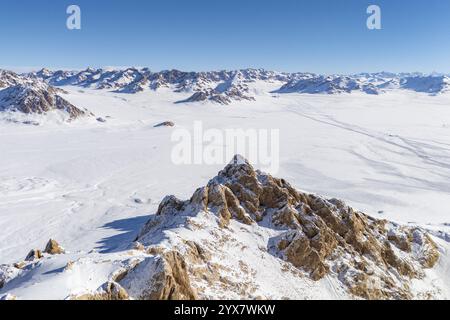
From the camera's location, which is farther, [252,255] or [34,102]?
[34,102]

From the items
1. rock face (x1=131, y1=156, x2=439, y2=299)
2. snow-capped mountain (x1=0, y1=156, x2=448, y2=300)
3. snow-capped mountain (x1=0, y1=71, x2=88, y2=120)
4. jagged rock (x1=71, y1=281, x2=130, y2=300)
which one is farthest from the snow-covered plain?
snow-capped mountain (x1=0, y1=71, x2=88, y2=120)

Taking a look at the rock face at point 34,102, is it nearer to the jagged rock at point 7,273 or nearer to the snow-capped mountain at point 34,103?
the snow-capped mountain at point 34,103

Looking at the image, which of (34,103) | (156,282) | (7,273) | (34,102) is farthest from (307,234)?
(34,102)

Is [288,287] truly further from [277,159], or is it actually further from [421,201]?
[277,159]

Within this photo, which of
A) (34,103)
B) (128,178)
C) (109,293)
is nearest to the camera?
(109,293)

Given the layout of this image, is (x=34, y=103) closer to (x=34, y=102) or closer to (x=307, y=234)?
(x=34, y=102)

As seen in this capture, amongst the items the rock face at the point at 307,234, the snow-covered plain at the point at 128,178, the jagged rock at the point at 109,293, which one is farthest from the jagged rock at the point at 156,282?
the rock face at the point at 307,234
